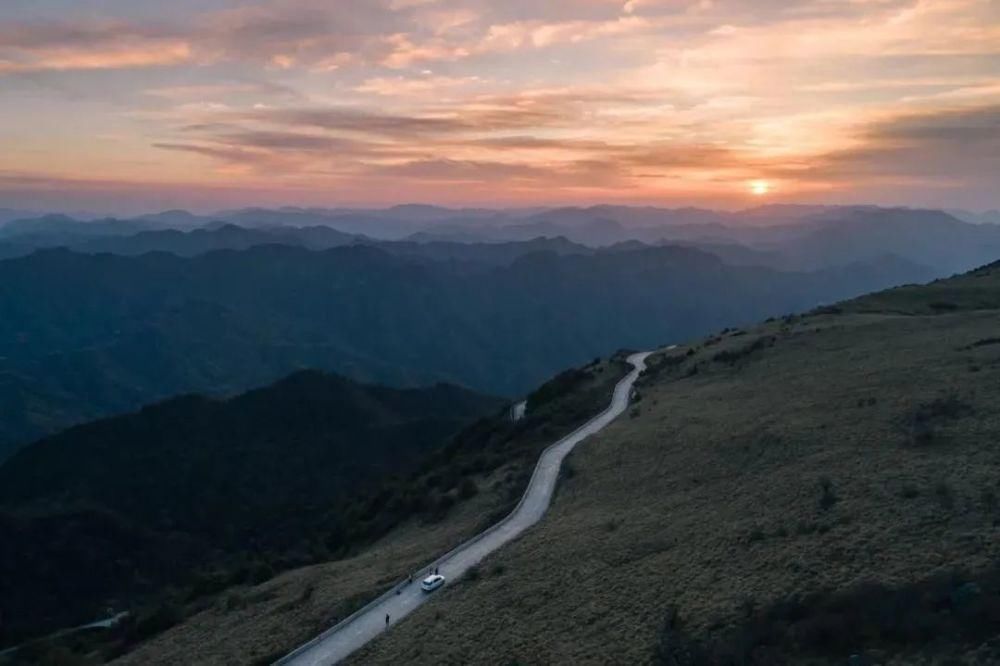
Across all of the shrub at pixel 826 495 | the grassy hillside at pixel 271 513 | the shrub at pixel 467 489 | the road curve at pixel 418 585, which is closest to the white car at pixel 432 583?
the road curve at pixel 418 585

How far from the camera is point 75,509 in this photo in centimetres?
8862

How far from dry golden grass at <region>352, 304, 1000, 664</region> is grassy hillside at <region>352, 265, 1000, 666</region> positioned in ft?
0.27

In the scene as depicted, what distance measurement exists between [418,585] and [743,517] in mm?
11951

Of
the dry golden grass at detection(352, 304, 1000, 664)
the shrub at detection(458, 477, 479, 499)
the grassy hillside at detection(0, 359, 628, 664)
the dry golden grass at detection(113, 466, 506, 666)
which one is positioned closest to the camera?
the dry golden grass at detection(352, 304, 1000, 664)

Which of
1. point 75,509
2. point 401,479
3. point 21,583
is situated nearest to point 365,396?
point 75,509

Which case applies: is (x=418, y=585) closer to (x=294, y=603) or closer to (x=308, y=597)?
(x=308, y=597)

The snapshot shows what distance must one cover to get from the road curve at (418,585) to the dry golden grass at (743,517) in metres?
0.96

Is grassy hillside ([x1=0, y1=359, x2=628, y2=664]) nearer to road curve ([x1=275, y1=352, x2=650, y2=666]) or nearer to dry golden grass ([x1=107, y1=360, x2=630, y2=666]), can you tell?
dry golden grass ([x1=107, y1=360, x2=630, y2=666])

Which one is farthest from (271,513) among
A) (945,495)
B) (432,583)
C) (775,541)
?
(945,495)

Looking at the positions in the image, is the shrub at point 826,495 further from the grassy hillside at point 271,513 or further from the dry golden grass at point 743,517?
the grassy hillside at point 271,513

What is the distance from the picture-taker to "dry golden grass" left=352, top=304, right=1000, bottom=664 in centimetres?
1948

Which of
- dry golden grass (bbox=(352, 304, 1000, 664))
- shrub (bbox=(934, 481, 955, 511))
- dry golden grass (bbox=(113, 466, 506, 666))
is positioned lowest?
dry golden grass (bbox=(113, 466, 506, 666))

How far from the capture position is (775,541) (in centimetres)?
2208

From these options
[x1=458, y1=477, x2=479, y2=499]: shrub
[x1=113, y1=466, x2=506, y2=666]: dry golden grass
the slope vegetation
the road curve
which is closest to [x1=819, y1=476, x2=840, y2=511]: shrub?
the road curve
